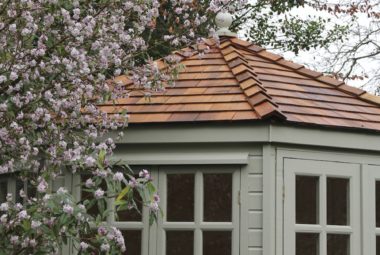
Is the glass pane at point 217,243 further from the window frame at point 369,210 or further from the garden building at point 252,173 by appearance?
the window frame at point 369,210

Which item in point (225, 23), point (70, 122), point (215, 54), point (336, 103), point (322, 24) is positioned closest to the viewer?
point (70, 122)

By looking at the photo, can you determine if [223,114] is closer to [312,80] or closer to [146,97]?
[146,97]

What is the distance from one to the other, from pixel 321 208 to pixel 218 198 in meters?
0.70

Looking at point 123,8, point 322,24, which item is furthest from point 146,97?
point 322,24

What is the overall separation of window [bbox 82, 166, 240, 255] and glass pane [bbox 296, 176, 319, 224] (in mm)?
428

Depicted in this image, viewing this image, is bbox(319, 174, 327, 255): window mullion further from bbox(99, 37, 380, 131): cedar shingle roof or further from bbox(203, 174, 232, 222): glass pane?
bbox(203, 174, 232, 222): glass pane

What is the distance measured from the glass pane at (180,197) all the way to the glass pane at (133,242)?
0.87 ft

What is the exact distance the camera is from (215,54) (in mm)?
6734

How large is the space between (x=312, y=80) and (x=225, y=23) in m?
0.97

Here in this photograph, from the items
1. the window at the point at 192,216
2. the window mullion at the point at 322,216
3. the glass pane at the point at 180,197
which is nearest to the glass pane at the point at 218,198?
the window at the point at 192,216

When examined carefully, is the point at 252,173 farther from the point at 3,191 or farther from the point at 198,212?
the point at 3,191

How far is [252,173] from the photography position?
546 centimetres

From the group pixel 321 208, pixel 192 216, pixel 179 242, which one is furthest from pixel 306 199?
pixel 179 242

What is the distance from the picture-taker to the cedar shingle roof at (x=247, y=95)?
5.65 metres
